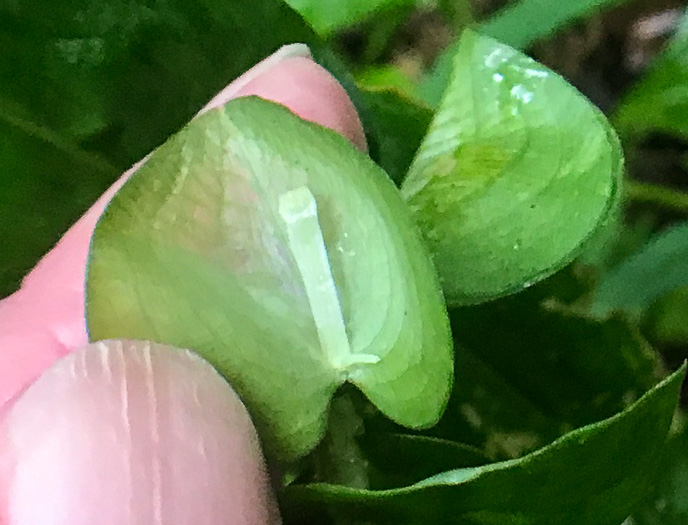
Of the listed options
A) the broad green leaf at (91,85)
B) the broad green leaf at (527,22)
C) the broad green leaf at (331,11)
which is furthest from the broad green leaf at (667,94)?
the broad green leaf at (91,85)

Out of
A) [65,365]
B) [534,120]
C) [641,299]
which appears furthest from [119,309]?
[641,299]

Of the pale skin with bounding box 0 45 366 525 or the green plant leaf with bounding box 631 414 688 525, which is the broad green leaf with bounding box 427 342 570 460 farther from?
the pale skin with bounding box 0 45 366 525

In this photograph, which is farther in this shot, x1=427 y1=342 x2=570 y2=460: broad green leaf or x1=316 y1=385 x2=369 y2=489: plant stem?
x1=427 y1=342 x2=570 y2=460: broad green leaf

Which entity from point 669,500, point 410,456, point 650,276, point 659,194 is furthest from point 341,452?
point 659,194

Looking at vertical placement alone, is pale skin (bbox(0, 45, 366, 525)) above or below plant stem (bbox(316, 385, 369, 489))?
above

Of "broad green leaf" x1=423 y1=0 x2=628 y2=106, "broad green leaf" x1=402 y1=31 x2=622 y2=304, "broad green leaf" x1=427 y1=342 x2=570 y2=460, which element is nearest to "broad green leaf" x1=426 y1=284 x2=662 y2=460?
"broad green leaf" x1=427 y1=342 x2=570 y2=460

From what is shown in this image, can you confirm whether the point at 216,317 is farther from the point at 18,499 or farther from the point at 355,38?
the point at 355,38

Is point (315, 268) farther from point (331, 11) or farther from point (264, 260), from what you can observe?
point (331, 11)

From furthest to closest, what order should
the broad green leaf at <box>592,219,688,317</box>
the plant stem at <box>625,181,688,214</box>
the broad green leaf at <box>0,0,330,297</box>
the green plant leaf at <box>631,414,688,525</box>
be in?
the plant stem at <box>625,181,688,214</box>
the broad green leaf at <box>592,219,688,317</box>
the green plant leaf at <box>631,414,688,525</box>
the broad green leaf at <box>0,0,330,297</box>
